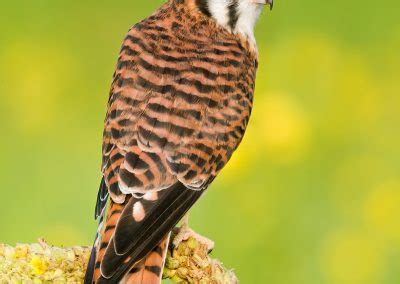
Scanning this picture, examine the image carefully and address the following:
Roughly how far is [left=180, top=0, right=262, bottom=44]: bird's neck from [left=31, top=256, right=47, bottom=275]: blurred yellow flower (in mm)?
2224

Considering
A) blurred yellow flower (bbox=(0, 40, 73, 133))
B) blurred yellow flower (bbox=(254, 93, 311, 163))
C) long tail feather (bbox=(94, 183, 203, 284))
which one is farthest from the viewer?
blurred yellow flower (bbox=(0, 40, 73, 133))

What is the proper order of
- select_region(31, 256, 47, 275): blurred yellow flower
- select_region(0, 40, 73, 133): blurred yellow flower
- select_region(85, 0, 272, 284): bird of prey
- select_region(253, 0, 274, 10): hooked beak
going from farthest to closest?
select_region(0, 40, 73, 133): blurred yellow flower < select_region(253, 0, 274, 10): hooked beak < select_region(85, 0, 272, 284): bird of prey < select_region(31, 256, 47, 275): blurred yellow flower

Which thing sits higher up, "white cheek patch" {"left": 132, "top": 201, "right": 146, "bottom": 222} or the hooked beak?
the hooked beak

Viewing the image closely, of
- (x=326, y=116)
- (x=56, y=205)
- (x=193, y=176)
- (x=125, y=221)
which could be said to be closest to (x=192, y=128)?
(x=193, y=176)

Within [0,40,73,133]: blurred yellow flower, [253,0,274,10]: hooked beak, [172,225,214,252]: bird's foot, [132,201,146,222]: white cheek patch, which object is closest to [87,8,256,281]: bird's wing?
[132,201,146,222]: white cheek patch

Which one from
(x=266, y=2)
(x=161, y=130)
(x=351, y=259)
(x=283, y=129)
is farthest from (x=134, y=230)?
(x=283, y=129)

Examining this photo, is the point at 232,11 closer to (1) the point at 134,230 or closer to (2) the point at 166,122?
(2) the point at 166,122

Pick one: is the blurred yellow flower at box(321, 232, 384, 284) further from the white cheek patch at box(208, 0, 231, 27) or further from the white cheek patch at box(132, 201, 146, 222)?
the white cheek patch at box(132, 201, 146, 222)

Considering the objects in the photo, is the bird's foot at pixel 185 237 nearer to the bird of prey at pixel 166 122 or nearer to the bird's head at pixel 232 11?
the bird of prey at pixel 166 122

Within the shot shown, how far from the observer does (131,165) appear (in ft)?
17.0

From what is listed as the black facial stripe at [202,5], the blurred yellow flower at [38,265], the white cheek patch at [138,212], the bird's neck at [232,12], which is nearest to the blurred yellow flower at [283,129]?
the bird's neck at [232,12]

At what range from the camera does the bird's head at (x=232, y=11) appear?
6250 mm

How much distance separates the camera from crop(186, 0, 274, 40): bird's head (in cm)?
625

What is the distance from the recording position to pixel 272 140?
755 cm
